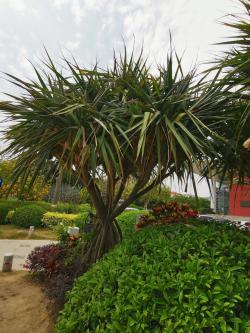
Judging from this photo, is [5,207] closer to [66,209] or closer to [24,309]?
[66,209]

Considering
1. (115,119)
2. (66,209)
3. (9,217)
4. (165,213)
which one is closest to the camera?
(115,119)

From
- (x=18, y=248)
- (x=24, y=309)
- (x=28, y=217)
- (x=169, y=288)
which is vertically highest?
(x=28, y=217)

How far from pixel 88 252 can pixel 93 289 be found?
1.92 metres

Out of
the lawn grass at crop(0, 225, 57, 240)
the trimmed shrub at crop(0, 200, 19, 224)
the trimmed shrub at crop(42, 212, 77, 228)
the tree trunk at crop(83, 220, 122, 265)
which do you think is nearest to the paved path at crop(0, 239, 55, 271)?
the lawn grass at crop(0, 225, 57, 240)

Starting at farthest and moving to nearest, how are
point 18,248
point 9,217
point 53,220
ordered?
point 9,217
point 53,220
point 18,248

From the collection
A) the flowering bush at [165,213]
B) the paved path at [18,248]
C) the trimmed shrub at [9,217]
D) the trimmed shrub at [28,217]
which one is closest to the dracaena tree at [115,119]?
the flowering bush at [165,213]

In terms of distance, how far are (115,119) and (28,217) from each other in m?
12.6

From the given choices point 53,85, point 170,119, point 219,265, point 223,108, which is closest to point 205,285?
point 219,265

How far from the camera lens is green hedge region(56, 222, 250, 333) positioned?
7.04 ft

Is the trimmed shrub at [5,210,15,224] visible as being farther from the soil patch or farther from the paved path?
the soil patch

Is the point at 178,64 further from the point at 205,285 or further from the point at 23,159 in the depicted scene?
the point at 205,285

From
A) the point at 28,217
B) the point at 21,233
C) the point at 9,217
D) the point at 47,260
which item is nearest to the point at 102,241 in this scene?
the point at 47,260

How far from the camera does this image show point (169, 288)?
94.0 inches

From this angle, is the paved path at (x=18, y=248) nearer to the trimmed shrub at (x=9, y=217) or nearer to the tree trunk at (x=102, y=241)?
the tree trunk at (x=102, y=241)
